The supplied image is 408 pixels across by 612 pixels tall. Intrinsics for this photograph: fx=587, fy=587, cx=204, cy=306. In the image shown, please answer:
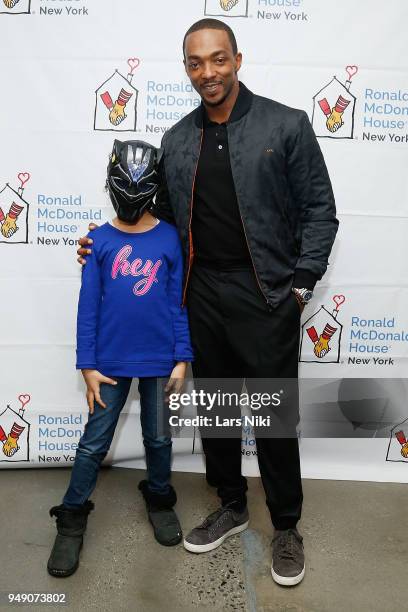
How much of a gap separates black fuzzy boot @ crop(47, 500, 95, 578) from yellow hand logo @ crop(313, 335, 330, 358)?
1308 mm

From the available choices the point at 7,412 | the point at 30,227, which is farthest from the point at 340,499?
the point at 30,227

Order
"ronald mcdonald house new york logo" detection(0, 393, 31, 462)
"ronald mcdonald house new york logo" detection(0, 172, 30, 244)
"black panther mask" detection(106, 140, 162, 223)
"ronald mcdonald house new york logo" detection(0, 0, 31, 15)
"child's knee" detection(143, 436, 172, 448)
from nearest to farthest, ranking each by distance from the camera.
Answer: "black panther mask" detection(106, 140, 162, 223), "child's knee" detection(143, 436, 172, 448), "ronald mcdonald house new york logo" detection(0, 0, 31, 15), "ronald mcdonald house new york logo" detection(0, 172, 30, 244), "ronald mcdonald house new york logo" detection(0, 393, 31, 462)

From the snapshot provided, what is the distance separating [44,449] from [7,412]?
0.86ft

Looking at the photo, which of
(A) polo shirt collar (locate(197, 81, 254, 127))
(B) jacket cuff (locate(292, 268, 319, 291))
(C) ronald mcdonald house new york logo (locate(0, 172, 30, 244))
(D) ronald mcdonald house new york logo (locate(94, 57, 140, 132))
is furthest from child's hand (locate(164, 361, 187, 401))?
(D) ronald mcdonald house new york logo (locate(94, 57, 140, 132))

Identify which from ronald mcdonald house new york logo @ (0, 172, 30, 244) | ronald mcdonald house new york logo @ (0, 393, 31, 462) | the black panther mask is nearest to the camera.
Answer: the black panther mask

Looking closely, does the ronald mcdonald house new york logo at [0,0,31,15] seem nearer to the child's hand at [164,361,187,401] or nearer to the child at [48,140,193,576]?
the child at [48,140,193,576]

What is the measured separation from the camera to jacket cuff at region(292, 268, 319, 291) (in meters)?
2.09

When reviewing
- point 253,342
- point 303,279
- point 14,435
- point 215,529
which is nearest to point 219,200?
point 303,279

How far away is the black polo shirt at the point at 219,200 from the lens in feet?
6.90

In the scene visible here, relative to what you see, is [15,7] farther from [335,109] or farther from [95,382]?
[95,382]

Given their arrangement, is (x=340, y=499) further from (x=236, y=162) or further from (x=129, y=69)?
(x=129, y=69)

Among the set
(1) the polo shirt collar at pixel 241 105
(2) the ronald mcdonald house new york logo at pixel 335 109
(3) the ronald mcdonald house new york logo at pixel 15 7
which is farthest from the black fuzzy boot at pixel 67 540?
(3) the ronald mcdonald house new york logo at pixel 15 7

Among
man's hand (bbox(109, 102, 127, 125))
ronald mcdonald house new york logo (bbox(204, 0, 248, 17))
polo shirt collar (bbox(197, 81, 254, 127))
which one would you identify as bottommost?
polo shirt collar (bbox(197, 81, 254, 127))

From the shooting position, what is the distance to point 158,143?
2.73 m
